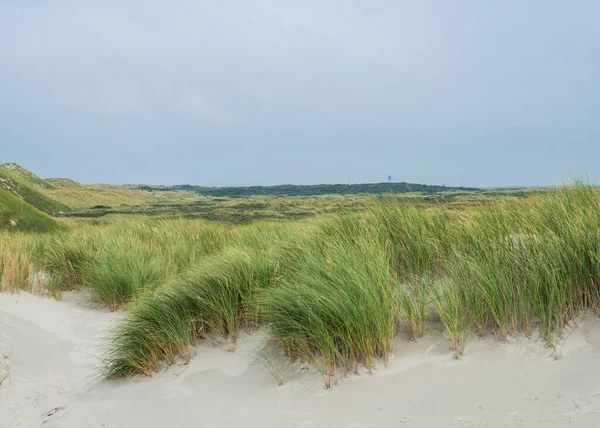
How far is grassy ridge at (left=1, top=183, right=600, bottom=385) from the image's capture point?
141 inches

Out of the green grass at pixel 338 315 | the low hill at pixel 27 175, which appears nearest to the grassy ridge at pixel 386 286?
the green grass at pixel 338 315

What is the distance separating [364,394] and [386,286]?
914 millimetres

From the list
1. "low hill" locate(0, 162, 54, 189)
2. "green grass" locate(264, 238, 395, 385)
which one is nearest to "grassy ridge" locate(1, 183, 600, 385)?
"green grass" locate(264, 238, 395, 385)

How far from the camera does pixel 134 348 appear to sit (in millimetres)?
4590

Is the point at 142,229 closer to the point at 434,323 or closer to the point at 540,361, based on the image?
the point at 434,323

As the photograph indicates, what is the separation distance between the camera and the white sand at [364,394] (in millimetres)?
2912

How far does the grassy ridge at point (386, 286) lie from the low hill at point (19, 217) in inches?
570

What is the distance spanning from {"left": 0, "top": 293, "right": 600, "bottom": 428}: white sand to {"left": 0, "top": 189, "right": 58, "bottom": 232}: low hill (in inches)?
569

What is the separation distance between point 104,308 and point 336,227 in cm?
422

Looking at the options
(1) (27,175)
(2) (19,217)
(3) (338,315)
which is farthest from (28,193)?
(1) (27,175)

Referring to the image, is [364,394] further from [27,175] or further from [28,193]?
[27,175]

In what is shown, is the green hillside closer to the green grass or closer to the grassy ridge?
the grassy ridge

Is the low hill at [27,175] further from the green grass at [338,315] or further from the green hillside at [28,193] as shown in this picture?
the green grass at [338,315]

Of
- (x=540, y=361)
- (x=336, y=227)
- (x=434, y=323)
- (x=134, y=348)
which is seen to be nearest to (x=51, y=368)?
(x=134, y=348)
